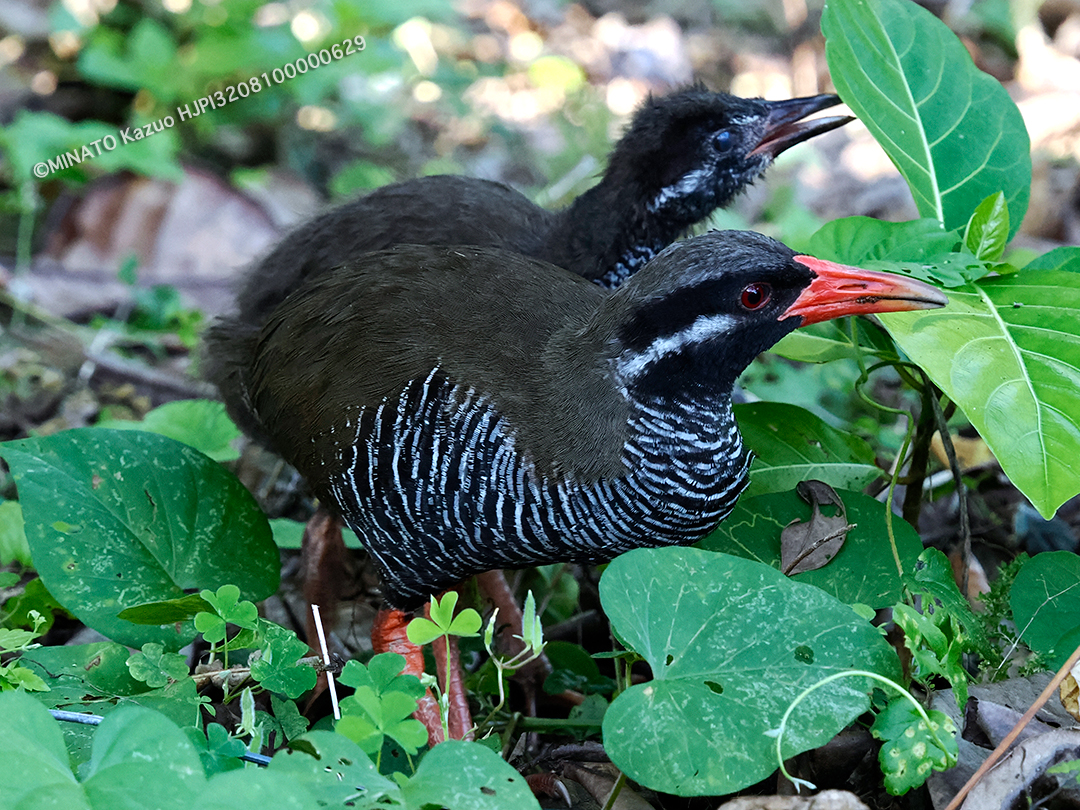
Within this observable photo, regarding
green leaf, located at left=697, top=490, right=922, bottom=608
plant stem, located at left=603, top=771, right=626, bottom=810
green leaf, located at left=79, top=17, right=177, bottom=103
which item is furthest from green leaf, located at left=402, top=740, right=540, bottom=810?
green leaf, located at left=79, top=17, right=177, bottom=103

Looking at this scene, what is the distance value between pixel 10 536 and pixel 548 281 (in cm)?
204

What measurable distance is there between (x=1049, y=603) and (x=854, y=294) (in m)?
0.94

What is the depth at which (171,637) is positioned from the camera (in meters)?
3.09

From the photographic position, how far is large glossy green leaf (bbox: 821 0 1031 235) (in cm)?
334

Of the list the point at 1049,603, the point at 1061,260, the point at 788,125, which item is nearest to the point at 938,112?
the point at 1061,260

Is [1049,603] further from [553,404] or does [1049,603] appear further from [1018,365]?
[553,404]

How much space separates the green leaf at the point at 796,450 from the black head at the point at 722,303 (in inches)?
19.1

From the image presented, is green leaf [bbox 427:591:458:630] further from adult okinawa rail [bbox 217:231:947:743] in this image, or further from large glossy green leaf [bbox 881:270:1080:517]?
large glossy green leaf [bbox 881:270:1080:517]

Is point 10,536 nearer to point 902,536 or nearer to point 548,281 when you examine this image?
point 548,281

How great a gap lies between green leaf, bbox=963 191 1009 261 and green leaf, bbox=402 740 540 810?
1.94 meters

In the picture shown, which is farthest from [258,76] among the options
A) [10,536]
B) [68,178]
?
[10,536]

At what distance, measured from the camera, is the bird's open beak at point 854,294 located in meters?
2.84

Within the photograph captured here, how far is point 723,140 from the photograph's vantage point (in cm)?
408

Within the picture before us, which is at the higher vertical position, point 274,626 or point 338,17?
point 338,17
